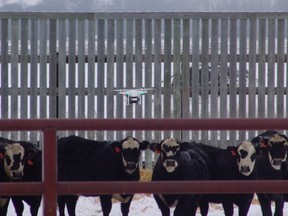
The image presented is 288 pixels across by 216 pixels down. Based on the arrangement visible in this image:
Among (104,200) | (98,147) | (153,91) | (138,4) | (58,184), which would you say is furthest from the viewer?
→ (138,4)

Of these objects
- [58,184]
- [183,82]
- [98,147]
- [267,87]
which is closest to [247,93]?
[267,87]

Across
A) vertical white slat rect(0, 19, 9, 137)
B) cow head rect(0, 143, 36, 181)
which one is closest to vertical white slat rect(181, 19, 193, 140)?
vertical white slat rect(0, 19, 9, 137)

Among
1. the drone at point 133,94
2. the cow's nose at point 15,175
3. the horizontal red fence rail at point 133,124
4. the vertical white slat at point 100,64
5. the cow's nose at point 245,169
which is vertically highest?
the vertical white slat at point 100,64

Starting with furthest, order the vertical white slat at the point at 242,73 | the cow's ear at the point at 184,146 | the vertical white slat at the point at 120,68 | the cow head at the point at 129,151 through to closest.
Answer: the vertical white slat at the point at 242,73 → the vertical white slat at the point at 120,68 → the cow head at the point at 129,151 → the cow's ear at the point at 184,146

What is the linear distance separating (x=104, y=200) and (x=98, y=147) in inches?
Result: 31.1

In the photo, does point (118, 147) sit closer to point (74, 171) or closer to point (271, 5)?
point (74, 171)

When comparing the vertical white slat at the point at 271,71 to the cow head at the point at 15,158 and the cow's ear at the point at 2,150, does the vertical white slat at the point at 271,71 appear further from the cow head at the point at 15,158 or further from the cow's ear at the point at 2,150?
the cow's ear at the point at 2,150

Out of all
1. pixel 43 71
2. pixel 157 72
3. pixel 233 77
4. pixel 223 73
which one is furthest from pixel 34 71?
pixel 233 77

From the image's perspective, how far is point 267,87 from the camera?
9.95 metres

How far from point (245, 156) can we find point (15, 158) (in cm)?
250

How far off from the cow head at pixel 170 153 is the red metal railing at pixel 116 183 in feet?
11.1

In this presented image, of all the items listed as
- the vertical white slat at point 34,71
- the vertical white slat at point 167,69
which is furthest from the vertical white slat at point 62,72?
the vertical white slat at point 167,69

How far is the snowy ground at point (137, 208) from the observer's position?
866 centimetres

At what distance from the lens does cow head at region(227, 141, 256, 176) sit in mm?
8031
